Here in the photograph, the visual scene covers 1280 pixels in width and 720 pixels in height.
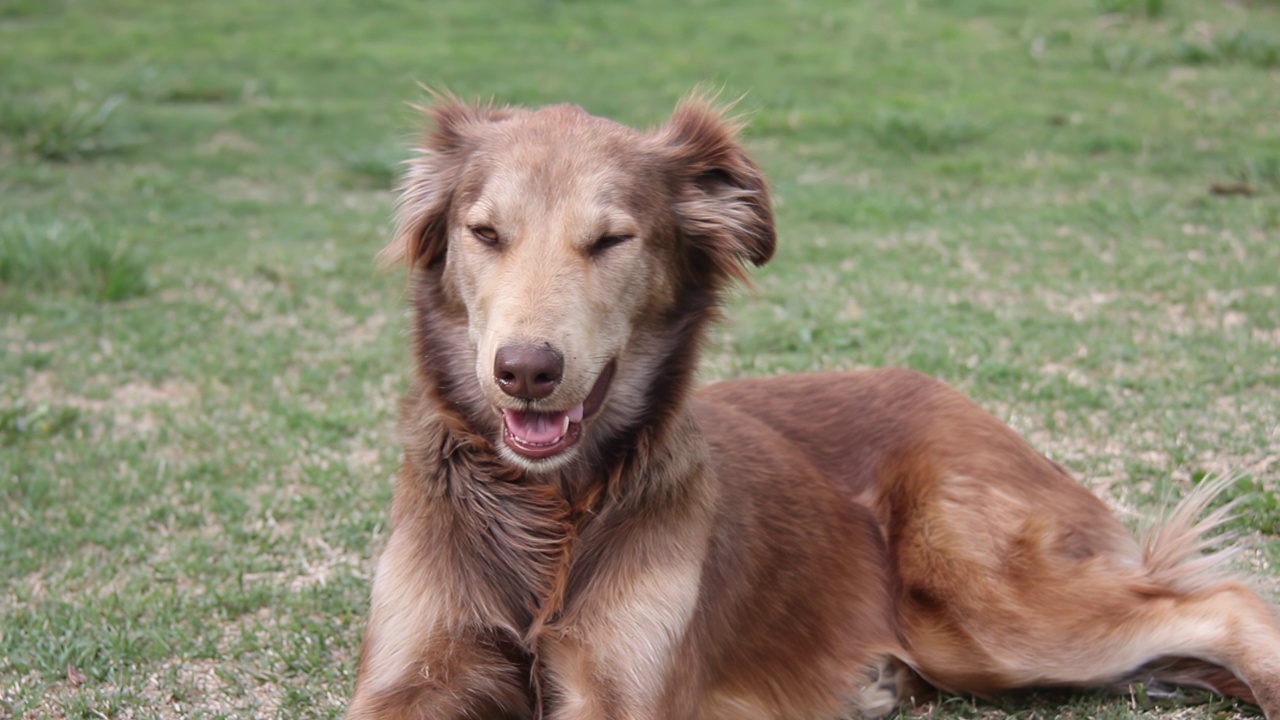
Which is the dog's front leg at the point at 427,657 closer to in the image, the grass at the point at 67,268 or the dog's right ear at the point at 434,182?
the dog's right ear at the point at 434,182

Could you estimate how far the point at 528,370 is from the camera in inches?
126

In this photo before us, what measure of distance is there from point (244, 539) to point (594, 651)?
2425 millimetres

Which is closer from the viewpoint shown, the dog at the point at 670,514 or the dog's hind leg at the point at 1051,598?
the dog at the point at 670,514

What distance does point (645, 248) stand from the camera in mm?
3709

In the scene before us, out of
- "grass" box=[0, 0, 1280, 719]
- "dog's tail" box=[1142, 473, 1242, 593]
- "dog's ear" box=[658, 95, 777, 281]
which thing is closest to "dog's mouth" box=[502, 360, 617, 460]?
"dog's ear" box=[658, 95, 777, 281]

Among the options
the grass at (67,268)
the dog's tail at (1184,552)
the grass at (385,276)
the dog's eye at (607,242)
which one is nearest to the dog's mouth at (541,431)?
the dog's eye at (607,242)

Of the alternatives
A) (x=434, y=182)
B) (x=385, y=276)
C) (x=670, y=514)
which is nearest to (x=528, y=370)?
(x=670, y=514)

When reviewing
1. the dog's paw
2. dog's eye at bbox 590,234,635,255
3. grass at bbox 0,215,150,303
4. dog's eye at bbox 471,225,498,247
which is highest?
dog's eye at bbox 590,234,635,255

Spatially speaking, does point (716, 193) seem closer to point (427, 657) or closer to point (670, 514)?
point (670, 514)

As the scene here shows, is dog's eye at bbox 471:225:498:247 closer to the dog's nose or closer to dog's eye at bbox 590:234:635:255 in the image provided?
dog's eye at bbox 590:234:635:255

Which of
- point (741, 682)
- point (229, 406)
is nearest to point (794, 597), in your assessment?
point (741, 682)

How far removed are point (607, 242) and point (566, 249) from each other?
140 mm

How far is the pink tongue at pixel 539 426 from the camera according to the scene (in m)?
3.45

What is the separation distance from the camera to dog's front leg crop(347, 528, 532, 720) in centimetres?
354
